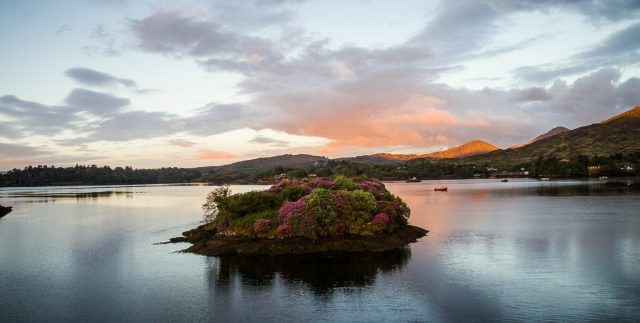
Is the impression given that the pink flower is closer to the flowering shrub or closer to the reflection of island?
the reflection of island

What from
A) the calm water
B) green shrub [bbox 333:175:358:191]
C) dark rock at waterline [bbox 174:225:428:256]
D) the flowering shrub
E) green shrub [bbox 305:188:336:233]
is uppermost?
green shrub [bbox 333:175:358:191]

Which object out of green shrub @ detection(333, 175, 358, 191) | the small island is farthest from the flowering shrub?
green shrub @ detection(333, 175, 358, 191)

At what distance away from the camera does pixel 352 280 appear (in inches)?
1499

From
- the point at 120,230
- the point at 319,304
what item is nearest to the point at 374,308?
the point at 319,304

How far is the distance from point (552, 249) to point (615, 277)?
12.5 meters

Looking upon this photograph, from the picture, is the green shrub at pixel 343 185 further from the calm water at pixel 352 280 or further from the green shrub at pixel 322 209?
the calm water at pixel 352 280

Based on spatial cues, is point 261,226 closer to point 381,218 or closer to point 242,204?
point 242,204

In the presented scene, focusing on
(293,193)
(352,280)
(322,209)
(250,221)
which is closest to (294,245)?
(322,209)

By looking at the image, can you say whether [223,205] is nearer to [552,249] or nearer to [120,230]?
[120,230]

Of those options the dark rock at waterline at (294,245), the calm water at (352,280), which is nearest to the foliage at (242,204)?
the dark rock at waterline at (294,245)

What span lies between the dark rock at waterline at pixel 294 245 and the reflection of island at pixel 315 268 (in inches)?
64.1

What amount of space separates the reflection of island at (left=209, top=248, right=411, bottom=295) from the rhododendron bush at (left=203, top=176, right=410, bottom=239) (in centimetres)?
489

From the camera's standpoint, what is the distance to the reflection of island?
125ft

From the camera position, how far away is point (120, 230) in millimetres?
75938
